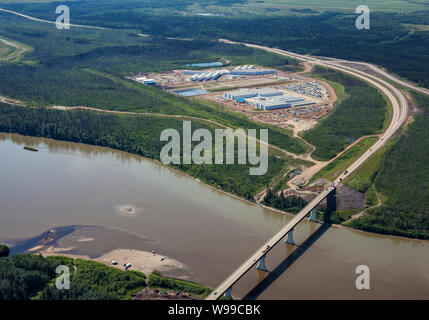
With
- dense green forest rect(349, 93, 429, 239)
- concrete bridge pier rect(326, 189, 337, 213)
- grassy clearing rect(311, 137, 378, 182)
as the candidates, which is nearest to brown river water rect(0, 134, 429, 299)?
dense green forest rect(349, 93, 429, 239)

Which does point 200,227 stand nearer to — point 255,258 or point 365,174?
point 255,258

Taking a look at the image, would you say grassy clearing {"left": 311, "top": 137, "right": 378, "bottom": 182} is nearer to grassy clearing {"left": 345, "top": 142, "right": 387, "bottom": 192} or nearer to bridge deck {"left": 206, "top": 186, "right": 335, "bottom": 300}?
grassy clearing {"left": 345, "top": 142, "right": 387, "bottom": 192}

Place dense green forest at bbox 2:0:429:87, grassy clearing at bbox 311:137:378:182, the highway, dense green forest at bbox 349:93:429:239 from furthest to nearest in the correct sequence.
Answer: dense green forest at bbox 2:0:429:87, grassy clearing at bbox 311:137:378:182, dense green forest at bbox 349:93:429:239, the highway

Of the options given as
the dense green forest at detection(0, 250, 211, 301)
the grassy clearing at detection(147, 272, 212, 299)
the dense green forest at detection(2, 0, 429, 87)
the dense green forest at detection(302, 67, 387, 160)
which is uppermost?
the dense green forest at detection(2, 0, 429, 87)

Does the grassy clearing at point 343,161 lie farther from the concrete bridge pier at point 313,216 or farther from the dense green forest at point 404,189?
the concrete bridge pier at point 313,216

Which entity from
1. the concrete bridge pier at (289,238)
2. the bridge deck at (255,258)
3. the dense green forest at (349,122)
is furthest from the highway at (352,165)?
the dense green forest at (349,122)

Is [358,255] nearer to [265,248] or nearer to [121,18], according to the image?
[265,248]
